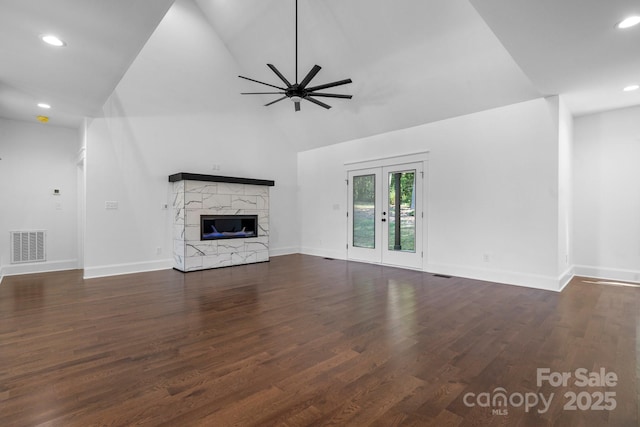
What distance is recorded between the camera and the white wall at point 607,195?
511cm

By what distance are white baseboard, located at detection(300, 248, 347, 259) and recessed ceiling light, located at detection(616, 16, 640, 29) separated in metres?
5.90

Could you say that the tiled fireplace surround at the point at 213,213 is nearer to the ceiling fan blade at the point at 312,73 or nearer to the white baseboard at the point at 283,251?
the white baseboard at the point at 283,251

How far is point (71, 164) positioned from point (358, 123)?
609 centimetres

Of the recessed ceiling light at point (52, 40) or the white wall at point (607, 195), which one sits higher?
the recessed ceiling light at point (52, 40)

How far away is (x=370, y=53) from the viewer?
5184 millimetres

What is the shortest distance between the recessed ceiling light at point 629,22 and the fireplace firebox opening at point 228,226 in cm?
641

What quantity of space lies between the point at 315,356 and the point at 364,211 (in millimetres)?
4977

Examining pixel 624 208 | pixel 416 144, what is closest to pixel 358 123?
pixel 416 144

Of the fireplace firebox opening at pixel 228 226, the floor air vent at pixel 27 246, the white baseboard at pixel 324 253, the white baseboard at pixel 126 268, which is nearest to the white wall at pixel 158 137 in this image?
the white baseboard at pixel 126 268

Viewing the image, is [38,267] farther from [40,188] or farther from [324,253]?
[324,253]

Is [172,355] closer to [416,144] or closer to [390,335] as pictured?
[390,335]

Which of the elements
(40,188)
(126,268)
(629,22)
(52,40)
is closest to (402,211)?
(629,22)

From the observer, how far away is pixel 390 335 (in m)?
2.96

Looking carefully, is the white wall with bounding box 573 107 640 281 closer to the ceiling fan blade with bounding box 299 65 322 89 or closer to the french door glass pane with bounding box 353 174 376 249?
the french door glass pane with bounding box 353 174 376 249
